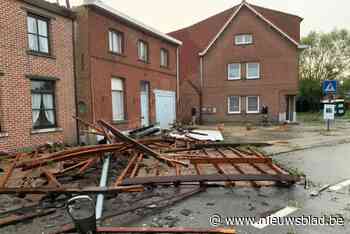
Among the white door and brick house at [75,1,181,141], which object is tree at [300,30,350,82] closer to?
brick house at [75,1,181,141]

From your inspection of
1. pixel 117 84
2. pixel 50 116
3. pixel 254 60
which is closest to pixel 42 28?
pixel 50 116

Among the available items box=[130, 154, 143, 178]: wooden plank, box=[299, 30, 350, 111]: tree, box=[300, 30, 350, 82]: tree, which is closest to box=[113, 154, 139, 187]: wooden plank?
box=[130, 154, 143, 178]: wooden plank

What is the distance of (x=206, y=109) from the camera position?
21.3 meters

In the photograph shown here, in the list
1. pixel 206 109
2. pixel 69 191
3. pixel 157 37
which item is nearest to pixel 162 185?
pixel 69 191

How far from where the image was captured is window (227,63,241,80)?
20.7m

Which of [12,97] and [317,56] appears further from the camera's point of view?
[317,56]

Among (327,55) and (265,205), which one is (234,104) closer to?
(265,205)

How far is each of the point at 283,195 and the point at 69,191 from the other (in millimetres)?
3641

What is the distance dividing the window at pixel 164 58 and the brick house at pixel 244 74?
16.7ft

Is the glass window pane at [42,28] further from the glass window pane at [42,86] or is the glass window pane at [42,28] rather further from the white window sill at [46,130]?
the white window sill at [46,130]

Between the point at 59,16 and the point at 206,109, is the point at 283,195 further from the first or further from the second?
the point at 206,109

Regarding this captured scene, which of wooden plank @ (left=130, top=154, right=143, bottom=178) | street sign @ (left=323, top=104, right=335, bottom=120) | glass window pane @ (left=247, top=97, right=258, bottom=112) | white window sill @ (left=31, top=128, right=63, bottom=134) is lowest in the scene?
wooden plank @ (left=130, top=154, right=143, bottom=178)

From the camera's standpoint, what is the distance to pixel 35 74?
28.5ft

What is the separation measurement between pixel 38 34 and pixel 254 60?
1673cm
